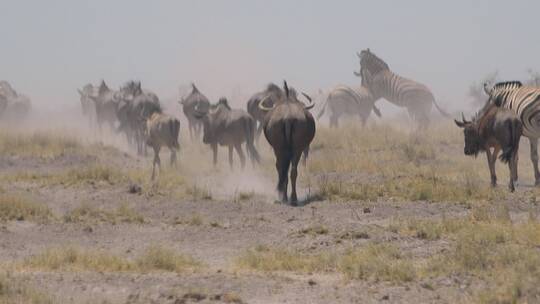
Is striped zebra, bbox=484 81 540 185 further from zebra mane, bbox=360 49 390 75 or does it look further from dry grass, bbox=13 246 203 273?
zebra mane, bbox=360 49 390 75

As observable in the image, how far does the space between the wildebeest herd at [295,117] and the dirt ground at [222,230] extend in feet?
2.35

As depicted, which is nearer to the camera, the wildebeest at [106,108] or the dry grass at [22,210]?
the dry grass at [22,210]

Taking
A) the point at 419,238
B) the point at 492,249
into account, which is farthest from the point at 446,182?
the point at 492,249

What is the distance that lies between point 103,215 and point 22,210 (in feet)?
3.99

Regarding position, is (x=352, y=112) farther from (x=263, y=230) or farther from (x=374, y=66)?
(x=263, y=230)

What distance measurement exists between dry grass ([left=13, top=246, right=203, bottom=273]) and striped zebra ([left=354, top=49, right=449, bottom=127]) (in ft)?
68.0

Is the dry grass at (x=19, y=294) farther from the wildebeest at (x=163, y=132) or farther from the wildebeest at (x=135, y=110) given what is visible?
the wildebeest at (x=135, y=110)

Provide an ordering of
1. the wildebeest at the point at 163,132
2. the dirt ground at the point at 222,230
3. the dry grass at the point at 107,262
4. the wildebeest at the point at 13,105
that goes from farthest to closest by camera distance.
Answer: the wildebeest at the point at 13,105 < the wildebeest at the point at 163,132 < the dry grass at the point at 107,262 < the dirt ground at the point at 222,230

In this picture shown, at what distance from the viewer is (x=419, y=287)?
7.70 m

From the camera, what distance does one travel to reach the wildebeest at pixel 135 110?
23.8 meters

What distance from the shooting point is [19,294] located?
24.2 ft

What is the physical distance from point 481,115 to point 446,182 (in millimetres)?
1631

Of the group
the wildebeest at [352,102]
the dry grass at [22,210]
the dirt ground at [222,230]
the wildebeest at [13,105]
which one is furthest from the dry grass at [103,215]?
the wildebeest at [13,105]

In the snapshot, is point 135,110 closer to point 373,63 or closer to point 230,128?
point 230,128
